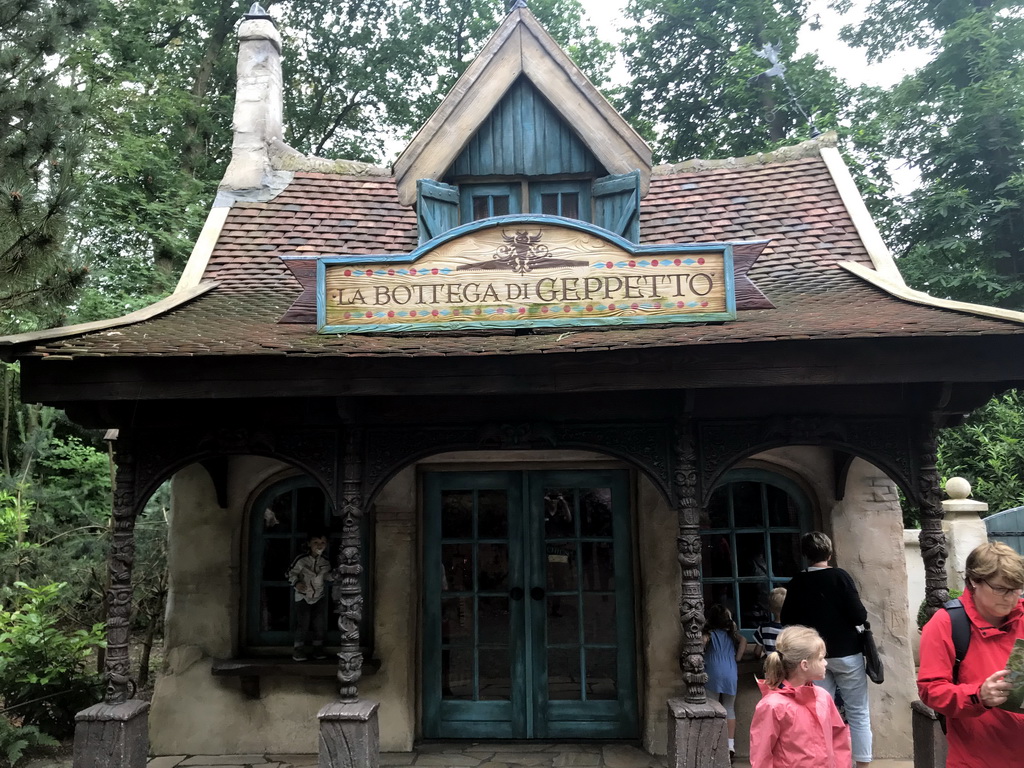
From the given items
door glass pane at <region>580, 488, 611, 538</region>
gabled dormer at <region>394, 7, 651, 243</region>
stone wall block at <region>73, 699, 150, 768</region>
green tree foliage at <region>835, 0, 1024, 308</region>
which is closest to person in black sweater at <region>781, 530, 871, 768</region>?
door glass pane at <region>580, 488, 611, 538</region>

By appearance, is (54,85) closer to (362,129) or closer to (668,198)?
(668,198)

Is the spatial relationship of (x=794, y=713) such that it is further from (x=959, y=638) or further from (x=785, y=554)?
(x=785, y=554)

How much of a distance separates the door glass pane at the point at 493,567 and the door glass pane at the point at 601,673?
35.6 inches

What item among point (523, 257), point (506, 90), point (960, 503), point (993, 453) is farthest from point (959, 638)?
point (993, 453)

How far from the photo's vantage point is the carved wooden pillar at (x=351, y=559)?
4992mm

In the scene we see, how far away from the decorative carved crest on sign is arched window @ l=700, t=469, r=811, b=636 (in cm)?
245

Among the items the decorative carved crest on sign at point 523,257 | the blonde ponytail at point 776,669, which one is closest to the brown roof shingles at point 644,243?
the decorative carved crest on sign at point 523,257

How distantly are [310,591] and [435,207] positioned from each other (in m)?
3.46

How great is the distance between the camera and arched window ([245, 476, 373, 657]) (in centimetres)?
624

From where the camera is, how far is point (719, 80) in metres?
18.0

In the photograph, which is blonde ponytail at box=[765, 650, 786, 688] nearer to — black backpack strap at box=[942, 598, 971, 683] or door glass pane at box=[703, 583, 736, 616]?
black backpack strap at box=[942, 598, 971, 683]

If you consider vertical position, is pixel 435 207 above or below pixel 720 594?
above

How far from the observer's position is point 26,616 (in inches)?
245

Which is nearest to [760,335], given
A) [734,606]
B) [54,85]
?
[734,606]
